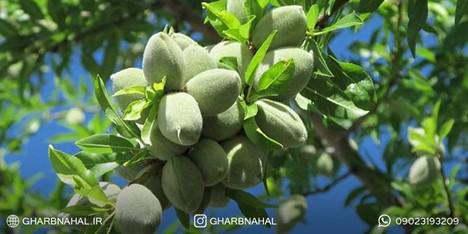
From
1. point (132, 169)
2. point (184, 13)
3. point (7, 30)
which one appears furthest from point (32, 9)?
point (132, 169)

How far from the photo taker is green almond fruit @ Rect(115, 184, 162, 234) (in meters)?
0.77

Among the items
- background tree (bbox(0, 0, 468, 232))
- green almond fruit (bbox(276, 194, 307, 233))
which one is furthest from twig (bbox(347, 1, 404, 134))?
green almond fruit (bbox(276, 194, 307, 233))

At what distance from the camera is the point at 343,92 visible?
3.08ft

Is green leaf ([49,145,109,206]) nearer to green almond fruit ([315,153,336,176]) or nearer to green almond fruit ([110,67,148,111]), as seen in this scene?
green almond fruit ([110,67,148,111])

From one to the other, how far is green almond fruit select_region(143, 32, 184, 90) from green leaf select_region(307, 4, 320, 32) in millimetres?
210

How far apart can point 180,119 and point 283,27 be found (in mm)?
223

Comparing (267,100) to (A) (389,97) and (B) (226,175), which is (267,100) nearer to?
(B) (226,175)

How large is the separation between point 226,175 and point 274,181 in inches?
46.6

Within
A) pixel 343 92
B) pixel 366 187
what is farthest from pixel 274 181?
pixel 343 92

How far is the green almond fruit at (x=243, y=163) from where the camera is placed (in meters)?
0.80

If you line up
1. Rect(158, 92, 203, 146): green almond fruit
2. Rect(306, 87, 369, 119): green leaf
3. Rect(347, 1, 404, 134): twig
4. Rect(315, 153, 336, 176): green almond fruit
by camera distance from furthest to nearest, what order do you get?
Rect(315, 153, 336, 176): green almond fruit < Rect(347, 1, 404, 134): twig < Rect(306, 87, 369, 119): green leaf < Rect(158, 92, 203, 146): green almond fruit

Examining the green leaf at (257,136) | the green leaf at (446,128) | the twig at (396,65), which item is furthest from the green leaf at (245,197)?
the green leaf at (446,128)

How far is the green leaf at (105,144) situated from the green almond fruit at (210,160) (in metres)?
0.09

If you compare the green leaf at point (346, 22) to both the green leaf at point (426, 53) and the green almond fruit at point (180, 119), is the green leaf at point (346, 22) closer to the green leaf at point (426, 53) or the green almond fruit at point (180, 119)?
the green almond fruit at point (180, 119)
